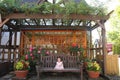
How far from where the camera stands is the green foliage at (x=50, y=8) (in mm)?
6586

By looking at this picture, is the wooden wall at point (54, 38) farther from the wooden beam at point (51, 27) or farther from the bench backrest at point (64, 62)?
the bench backrest at point (64, 62)

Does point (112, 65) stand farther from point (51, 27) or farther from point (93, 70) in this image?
point (51, 27)

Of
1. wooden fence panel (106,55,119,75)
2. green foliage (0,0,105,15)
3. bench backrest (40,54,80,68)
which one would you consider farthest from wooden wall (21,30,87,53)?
green foliage (0,0,105,15)

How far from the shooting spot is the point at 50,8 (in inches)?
260

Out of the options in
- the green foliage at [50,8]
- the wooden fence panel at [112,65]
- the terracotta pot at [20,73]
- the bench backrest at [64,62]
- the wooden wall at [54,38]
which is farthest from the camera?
the wooden wall at [54,38]

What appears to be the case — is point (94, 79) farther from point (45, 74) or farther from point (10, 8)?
point (10, 8)

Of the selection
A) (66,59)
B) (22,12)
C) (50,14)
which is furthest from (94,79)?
(22,12)

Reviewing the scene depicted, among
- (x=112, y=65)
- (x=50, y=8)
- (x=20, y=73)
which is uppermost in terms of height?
(x=50, y=8)

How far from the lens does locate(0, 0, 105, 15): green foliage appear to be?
6586mm

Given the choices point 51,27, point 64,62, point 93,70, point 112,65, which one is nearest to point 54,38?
point 51,27

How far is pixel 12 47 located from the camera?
31.9ft

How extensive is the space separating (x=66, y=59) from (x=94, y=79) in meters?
1.43

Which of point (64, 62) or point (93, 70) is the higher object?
point (64, 62)

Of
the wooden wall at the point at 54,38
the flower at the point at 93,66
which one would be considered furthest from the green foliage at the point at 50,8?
the wooden wall at the point at 54,38
